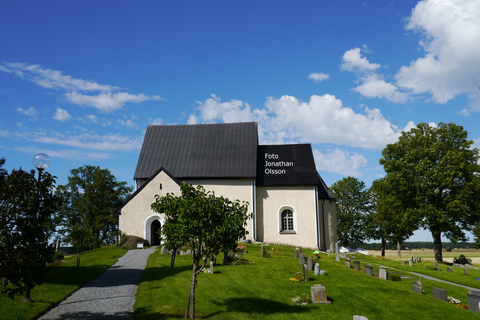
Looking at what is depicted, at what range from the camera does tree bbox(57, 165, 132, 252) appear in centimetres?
4525

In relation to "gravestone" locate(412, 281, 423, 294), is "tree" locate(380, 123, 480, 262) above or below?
above

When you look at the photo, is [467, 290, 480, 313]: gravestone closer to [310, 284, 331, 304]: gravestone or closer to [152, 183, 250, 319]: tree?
[310, 284, 331, 304]: gravestone

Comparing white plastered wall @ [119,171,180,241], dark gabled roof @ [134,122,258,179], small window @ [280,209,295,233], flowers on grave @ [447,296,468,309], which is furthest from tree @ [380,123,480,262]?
white plastered wall @ [119,171,180,241]

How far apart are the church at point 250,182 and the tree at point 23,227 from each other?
19.5m

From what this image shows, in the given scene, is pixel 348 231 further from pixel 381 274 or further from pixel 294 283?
pixel 294 283

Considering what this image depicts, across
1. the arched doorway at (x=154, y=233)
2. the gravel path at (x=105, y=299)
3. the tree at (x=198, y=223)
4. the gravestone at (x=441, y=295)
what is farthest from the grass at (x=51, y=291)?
the gravestone at (x=441, y=295)

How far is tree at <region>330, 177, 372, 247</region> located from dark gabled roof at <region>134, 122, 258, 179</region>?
18703 millimetres

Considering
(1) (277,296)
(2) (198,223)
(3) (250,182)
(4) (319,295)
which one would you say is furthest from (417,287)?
(3) (250,182)

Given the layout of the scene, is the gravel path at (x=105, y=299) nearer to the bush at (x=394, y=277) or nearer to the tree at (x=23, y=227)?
the tree at (x=23, y=227)

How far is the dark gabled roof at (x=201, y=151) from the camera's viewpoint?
1442 inches

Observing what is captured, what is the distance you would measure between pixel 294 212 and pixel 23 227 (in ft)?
89.0

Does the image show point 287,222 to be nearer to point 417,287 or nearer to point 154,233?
point 154,233

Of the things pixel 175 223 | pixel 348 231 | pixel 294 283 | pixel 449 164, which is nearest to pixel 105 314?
pixel 175 223

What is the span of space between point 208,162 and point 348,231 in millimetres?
23148
